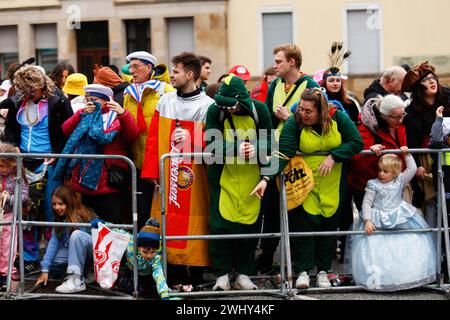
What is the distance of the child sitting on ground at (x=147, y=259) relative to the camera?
731 cm

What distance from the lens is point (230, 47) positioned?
27.9 m

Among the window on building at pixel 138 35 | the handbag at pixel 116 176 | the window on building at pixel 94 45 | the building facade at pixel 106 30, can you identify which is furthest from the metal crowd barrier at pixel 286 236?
the window on building at pixel 94 45

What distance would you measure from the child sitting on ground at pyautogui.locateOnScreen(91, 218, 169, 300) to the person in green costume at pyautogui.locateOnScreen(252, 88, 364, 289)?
3.11 feet

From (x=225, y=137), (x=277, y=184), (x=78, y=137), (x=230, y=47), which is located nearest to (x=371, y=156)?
(x=277, y=184)

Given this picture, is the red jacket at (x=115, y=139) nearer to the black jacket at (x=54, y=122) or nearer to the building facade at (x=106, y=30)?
the black jacket at (x=54, y=122)

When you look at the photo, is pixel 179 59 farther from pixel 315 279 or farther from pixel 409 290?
pixel 409 290

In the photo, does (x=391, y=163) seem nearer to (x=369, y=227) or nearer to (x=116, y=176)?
(x=369, y=227)

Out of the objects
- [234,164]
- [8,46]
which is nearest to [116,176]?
[234,164]

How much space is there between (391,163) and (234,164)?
4.63 feet

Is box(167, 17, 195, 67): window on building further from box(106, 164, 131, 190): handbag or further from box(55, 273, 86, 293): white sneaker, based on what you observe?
box(55, 273, 86, 293): white sneaker

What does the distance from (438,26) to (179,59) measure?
2086 centimetres

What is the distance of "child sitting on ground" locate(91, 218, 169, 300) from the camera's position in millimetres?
7307

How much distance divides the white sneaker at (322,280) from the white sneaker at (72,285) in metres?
2.10
